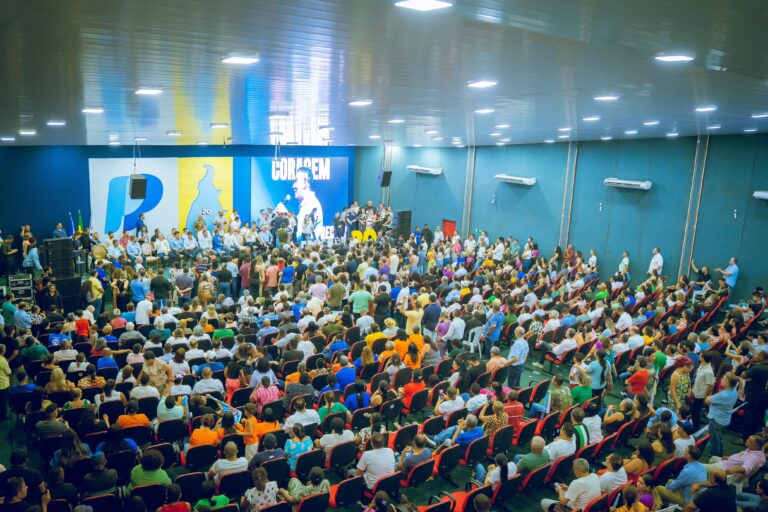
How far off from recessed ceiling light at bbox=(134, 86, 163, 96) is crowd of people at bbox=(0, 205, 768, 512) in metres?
3.51

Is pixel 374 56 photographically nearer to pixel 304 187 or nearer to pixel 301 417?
pixel 301 417

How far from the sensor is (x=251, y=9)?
321cm

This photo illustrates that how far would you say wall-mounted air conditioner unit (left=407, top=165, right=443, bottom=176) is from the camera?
2427 centimetres

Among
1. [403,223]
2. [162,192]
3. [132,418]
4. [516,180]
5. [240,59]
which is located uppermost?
[240,59]

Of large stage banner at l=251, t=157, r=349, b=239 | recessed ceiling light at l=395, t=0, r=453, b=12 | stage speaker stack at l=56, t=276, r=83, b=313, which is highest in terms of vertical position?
recessed ceiling light at l=395, t=0, r=453, b=12

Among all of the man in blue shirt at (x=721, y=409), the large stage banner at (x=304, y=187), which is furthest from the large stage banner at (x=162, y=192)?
the man in blue shirt at (x=721, y=409)

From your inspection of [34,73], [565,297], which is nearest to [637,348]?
[565,297]

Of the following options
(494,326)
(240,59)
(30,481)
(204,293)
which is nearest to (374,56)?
(240,59)

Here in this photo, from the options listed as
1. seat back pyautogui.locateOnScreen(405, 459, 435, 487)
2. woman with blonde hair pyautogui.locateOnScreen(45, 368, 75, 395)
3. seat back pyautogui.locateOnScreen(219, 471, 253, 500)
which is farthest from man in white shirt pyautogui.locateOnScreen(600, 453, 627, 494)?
woman with blonde hair pyautogui.locateOnScreen(45, 368, 75, 395)

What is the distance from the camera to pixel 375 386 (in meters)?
8.09

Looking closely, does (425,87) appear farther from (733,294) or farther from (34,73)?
(733,294)

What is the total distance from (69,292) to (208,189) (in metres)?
10.2

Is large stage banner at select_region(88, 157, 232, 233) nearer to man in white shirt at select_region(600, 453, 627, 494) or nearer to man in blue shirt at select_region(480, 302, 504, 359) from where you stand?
man in blue shirt at select_region(480, 302, 504, 359)

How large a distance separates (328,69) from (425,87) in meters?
1.67
